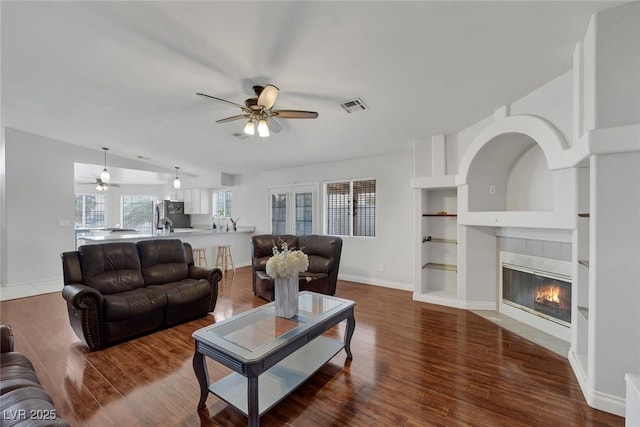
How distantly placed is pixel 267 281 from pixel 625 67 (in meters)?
4.42

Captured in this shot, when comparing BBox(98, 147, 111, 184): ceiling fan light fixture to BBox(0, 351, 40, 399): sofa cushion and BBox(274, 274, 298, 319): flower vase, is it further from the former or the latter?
BBox(274, 274, 298, 319): flower vase

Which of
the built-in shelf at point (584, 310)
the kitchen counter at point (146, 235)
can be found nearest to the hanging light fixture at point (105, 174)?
the kitchen counter at point (146, 235)

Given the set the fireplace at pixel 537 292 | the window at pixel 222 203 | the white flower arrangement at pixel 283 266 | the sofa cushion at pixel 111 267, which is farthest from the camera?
the window at pixel 222 203

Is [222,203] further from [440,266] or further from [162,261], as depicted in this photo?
[440,266]

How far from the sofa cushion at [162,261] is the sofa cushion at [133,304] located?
35 cm

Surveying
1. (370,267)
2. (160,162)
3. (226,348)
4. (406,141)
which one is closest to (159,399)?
(226,348)

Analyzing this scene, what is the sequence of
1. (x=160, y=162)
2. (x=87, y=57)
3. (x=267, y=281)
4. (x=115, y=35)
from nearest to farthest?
1. (x=115, y=35)
2. (x=87, y=57)
3. (x=267, y=281)
4. (x=160, y=162)

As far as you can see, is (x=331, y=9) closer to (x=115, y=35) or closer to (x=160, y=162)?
(x=115, y=35)

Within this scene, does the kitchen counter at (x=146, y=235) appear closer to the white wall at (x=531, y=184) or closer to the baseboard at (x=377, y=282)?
the baseboard at (x=377, y=282)

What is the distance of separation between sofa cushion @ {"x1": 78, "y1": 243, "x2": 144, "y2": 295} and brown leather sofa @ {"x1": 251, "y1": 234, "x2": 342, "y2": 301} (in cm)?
171

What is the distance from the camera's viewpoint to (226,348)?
1.81 metres

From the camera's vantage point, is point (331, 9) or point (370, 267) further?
point (370, 267)

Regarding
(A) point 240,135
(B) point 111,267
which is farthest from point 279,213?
(B) point 111,267

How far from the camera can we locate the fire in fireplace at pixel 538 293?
9.92 feet
